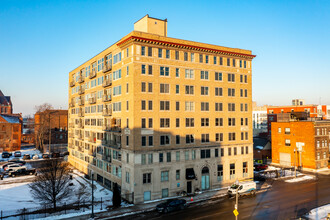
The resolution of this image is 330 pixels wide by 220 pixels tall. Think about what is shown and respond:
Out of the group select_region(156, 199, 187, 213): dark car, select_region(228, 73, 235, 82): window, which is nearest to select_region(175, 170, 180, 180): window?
select_region(156, 199, 187, 213): dark car

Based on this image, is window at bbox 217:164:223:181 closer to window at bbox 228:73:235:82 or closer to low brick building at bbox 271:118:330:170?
window at bbox 228:73:235:82

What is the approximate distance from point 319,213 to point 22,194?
4521 cm

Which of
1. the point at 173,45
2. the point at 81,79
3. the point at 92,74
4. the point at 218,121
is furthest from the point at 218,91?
the point at 81,79

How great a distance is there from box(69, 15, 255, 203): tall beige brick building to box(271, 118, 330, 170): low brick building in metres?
22.4

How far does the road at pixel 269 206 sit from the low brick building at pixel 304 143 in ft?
57.1

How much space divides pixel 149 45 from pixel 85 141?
31.5 meters

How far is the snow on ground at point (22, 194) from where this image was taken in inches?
1481

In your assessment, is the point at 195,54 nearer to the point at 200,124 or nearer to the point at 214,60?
the point at 214,60

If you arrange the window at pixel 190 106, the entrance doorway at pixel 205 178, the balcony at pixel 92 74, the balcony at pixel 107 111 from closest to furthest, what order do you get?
the window at pixel 190 106 < the entrance doorway at pixel 205 178 < the balcony at pixel 107 111 < the balcony at pixel 92 74

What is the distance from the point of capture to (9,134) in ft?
318

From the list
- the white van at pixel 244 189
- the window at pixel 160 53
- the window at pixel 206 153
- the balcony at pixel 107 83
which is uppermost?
the window at pixel 160 53

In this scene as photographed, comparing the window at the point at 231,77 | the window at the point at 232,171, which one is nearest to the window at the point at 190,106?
the window at the point at 231,77

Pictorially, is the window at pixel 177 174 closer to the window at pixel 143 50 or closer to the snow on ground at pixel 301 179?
the window at pixel 143 50

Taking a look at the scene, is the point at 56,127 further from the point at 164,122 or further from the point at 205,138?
the point at 205,138
